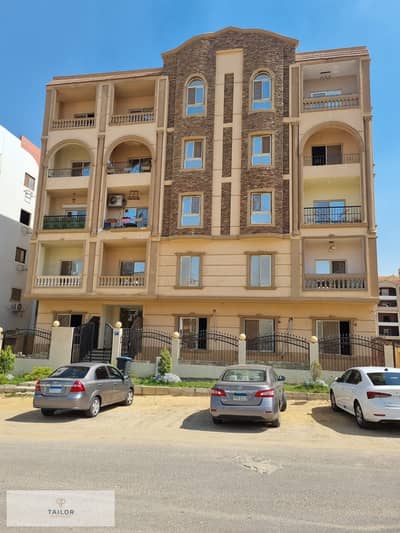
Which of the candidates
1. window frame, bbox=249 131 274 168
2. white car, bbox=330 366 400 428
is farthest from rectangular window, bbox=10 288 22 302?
white car, bbox=330 366 400 428

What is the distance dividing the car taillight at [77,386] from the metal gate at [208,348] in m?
9.17

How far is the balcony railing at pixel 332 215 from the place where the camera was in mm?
20516

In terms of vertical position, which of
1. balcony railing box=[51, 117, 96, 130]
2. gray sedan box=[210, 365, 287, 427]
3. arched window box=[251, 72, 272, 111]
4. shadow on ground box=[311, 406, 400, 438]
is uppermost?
arched window box=[251, 72, 272, 111]

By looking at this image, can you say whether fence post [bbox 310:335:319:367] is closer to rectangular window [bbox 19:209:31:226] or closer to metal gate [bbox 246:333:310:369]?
metal gate [bbox 246:333:310:369]

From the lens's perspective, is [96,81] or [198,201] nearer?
[198,201]

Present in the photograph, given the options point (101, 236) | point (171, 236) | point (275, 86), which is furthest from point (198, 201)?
point (275, 86)

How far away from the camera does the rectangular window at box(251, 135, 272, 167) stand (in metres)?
21.1

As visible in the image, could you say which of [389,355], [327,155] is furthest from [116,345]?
[327,155]

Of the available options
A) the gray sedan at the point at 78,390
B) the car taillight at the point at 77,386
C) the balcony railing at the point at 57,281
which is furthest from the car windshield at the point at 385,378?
the balcony railing at the point at 57,281

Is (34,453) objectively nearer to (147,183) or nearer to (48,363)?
(48,363)

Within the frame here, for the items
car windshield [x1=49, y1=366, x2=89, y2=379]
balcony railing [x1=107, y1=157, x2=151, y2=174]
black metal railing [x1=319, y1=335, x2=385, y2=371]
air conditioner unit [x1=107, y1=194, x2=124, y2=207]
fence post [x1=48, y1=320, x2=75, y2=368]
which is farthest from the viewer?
air conditioner unit [x1=107, y1=194, x2=124, y2=207]

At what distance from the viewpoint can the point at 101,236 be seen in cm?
2203

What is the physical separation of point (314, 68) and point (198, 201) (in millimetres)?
9982

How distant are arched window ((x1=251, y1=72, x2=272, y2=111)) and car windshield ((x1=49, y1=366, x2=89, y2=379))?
16903 mm
